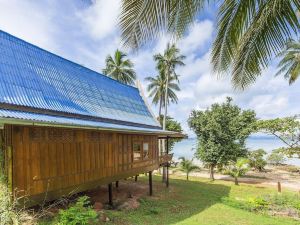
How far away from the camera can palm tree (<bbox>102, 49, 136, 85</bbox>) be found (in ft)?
114

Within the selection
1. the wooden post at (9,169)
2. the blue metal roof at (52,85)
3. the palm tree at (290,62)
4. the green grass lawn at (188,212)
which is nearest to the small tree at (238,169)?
the green grass lawn at (188,212)

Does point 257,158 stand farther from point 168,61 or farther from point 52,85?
point 52,85

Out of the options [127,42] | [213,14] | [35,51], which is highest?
[35,51]

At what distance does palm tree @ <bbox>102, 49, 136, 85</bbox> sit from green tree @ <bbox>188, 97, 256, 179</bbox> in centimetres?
1250

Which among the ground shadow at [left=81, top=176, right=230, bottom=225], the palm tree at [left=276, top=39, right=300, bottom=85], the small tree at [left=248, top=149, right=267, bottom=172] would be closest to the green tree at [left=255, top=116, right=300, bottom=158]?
the palm tree at [left=276, top=39, right=300, bottom=85]

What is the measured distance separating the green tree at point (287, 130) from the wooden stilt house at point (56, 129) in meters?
15.2

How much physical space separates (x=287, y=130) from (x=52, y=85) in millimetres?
21960

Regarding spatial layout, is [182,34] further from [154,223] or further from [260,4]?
[154,223]

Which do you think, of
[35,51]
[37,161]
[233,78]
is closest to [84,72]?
[35,51]

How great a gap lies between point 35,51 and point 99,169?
5.83m

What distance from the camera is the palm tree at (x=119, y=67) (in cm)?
3484

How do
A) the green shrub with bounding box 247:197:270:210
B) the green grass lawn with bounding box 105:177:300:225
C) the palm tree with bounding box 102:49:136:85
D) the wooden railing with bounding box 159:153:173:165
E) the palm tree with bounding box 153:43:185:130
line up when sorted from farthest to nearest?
the palm tree with bounding box 102:49:136:85 < the palm tree with bounding box 153:43:185:130 < the wooden railing with bounding box 159:153:173:165 < the green shrub with bounding box 247:197:270:210 < the green grass lawn with bounding box 105:177:300:225

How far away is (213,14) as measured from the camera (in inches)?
223

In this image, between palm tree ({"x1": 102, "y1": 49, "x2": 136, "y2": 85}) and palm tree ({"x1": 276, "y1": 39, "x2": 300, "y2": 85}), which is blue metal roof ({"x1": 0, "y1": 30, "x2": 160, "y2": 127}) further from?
palm tree ({"x1": 102, "y1": 49, "x2": 136, "y2": 85})
